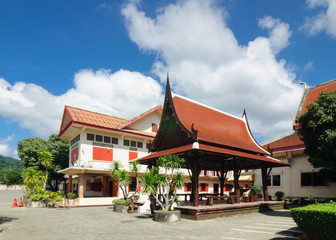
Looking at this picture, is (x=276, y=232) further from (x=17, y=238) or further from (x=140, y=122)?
(x=140, y=122)

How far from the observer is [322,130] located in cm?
1391

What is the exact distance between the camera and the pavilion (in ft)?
45.5

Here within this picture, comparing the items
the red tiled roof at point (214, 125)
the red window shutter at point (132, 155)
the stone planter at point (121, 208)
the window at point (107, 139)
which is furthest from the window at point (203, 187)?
the stone planter at point (121, 208)

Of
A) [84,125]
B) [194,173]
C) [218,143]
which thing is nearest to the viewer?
[194,173]

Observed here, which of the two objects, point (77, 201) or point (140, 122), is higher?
point (140, 122)

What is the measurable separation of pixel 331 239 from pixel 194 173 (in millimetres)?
7670

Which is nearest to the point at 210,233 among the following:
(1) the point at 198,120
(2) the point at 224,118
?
(1) the point at 198,120

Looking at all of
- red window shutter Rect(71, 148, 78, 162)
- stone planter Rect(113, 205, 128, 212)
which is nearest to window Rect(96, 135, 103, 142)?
red window shutter Rect(71, 148, 78, 162)

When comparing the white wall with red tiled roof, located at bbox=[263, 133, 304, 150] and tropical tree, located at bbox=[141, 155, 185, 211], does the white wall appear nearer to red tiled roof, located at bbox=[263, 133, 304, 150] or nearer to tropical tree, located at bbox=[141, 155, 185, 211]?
red tiled roof, located at bbox=[263, 133, 304, 150]

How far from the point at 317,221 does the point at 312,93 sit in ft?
69.0

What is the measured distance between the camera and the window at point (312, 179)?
806 inches

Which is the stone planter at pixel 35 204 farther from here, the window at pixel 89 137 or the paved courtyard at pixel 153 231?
the paved courtyard at pixel 153 231

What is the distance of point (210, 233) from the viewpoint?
9.58 m

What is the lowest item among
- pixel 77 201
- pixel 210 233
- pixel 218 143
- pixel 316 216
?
pixel 77 201
